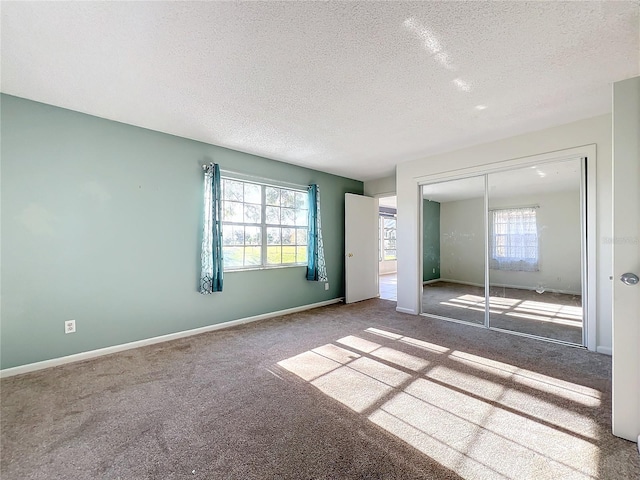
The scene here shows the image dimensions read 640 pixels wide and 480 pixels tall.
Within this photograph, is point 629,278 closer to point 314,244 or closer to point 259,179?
point 314,244

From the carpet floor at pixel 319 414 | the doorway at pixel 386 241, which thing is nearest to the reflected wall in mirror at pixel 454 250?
the carpet floor at pixel 319 414

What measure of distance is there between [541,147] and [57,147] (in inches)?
204

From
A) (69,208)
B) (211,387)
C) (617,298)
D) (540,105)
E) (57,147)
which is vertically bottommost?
(211,387)

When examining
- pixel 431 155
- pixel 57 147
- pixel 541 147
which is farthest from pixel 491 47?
pixel 57 147

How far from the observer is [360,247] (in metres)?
5.50

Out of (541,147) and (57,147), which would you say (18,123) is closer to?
(57,147)

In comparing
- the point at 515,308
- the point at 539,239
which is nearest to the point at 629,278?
the point at 539,239

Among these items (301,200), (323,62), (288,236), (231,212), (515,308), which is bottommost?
(515,308)

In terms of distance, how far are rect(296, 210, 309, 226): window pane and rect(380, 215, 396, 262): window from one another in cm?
549

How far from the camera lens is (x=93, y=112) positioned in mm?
2812

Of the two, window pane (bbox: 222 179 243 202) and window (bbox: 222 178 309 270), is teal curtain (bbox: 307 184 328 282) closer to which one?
window (bbox: 222 178 309 270)

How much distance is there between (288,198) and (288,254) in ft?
3.08

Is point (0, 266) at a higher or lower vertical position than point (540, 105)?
lower

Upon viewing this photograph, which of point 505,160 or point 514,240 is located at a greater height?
point 505,160
